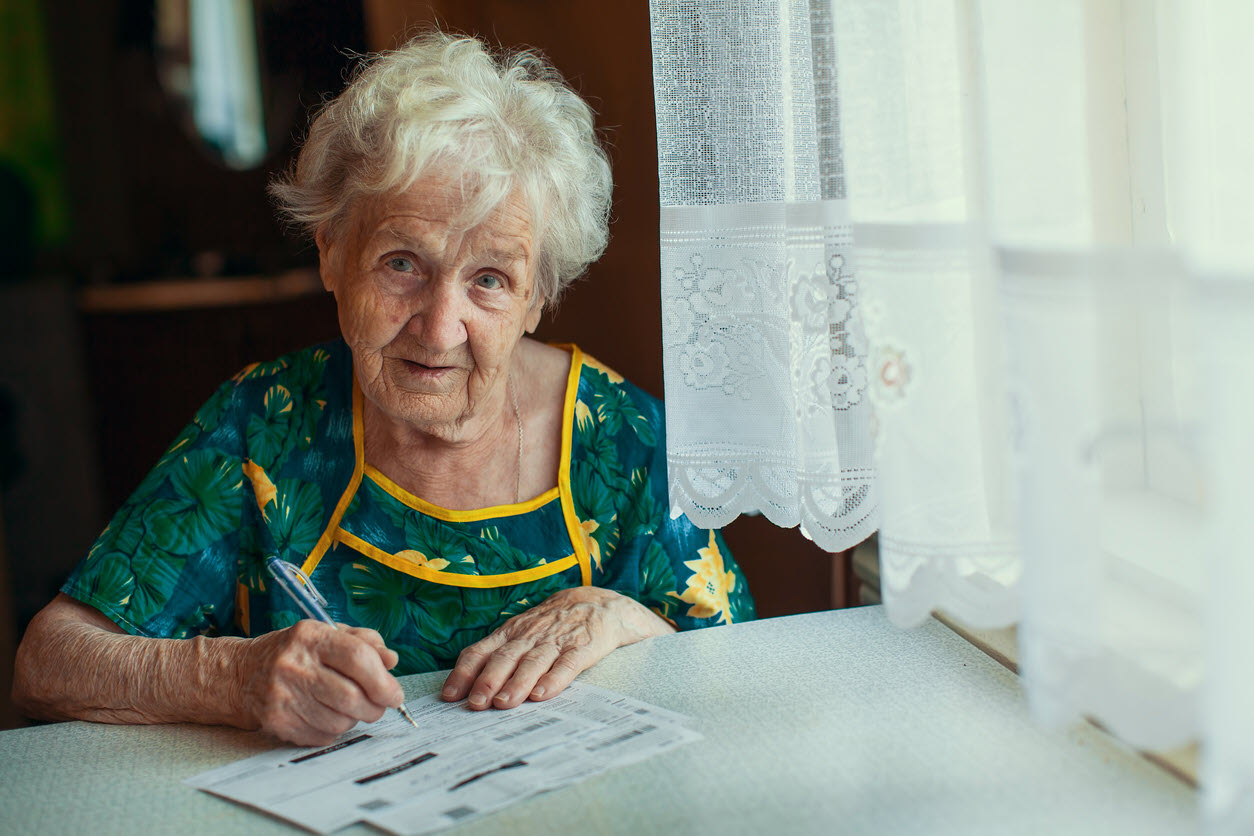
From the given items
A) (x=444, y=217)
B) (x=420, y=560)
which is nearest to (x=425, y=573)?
(x=420, y=560)

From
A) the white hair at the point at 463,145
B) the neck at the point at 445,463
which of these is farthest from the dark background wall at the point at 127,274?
the neck at the point at 445,463

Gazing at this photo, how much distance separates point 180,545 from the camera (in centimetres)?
143

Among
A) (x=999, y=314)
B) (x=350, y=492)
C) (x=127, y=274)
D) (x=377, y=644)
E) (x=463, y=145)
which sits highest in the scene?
(x=127, y=274)

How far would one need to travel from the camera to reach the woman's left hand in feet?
3.79

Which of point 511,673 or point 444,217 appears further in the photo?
point 444,217

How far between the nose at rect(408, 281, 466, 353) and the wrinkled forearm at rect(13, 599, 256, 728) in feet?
1.37

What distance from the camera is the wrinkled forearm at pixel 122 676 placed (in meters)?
1.13

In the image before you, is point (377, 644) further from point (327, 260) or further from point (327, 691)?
point (327, 260)

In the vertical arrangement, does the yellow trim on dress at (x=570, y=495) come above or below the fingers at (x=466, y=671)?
above

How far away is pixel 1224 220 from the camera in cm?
68

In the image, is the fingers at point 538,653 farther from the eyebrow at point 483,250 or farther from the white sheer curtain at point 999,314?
the eyebrow at point 483,250

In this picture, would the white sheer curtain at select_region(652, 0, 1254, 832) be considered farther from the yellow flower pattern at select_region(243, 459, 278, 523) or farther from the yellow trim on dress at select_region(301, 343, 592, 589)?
the yellow flower pattern at select_region(243, 459, 278, 523)

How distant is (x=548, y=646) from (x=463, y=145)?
0.61 meters

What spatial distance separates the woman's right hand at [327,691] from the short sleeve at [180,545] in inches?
15.3
